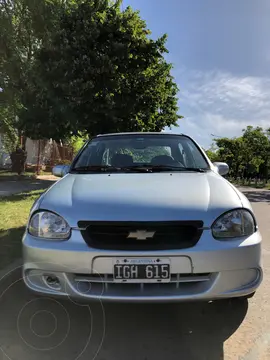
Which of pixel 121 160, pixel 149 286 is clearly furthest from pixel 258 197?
pixel 149 286

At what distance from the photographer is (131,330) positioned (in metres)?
2.90

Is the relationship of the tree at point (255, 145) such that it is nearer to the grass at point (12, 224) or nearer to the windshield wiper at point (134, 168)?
the grass at point (12, 224)

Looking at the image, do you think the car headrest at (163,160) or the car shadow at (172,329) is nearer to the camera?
the car shadow at (172,329)

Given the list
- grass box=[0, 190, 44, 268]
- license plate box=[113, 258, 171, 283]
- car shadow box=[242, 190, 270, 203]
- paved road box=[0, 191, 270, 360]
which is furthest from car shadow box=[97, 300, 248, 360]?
car shadow box=[242, 190, 270, 203]

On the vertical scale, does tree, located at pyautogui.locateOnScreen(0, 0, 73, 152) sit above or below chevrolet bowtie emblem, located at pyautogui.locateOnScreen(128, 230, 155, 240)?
above

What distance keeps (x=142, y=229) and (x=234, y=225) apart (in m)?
0.68

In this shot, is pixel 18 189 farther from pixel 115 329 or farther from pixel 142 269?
pixel 142 269

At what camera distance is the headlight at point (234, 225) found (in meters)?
2.67

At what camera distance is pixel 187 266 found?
8.30ft

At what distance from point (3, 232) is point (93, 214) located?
3425mm

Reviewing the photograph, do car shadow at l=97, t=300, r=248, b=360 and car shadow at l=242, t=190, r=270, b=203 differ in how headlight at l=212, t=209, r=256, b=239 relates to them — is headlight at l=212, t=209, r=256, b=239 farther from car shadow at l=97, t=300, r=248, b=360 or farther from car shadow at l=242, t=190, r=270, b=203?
car shadow at l=242, t=190, r=270, b=203

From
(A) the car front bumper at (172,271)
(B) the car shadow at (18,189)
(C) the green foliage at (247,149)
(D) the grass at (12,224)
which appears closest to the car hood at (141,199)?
(A) the car front bumper at (172,271)

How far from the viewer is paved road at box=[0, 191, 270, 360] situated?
256 cm

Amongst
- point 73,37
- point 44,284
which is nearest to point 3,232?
point 44,284
